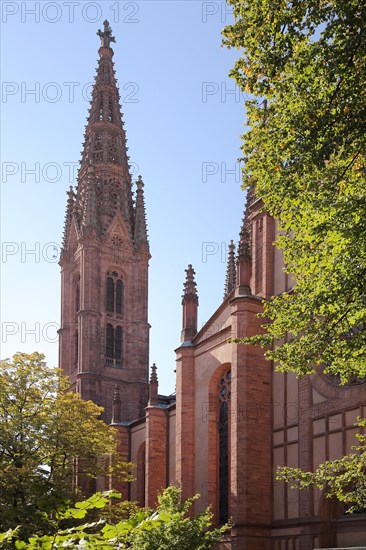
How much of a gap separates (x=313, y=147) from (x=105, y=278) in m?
51.9

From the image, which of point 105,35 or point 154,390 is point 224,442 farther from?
point 105,35

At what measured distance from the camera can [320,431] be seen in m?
25.4

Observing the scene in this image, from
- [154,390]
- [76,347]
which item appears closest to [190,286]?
[154,390]

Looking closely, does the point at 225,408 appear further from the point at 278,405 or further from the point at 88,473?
the point at 88,473

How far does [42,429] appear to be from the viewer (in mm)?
30531

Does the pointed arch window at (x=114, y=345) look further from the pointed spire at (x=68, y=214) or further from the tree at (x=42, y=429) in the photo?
the tree at (x=42, y=429)

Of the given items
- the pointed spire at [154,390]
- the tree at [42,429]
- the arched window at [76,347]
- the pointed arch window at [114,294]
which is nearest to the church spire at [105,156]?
the pointed arch window at [114,294]

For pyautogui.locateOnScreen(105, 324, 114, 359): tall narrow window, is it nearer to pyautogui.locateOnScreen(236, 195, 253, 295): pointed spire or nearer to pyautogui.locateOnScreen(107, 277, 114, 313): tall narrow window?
pyautogui.locateOnScreen(107, 277, 114, 313): tall narrow window

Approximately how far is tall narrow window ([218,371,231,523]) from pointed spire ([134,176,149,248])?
34.5 m

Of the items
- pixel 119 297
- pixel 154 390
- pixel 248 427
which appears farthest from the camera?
pixel 119 297

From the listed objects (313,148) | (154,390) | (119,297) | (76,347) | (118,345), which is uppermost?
(119,297)

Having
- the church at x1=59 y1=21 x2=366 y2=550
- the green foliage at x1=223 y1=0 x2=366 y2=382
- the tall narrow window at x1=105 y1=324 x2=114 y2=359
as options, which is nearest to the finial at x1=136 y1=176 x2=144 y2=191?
the tall narrow window at x1=105 y1=324 x2=114 y2=359

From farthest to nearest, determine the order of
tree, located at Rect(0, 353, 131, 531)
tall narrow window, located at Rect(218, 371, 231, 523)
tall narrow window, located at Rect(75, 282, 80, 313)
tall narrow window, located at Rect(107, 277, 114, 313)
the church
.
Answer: tall narrow window, located at Rect(75, 282, 80, 313) < tall narrow window, located at Rect(107, 277, 114, 313) < tall narrow window, located at Rect(218, 371, 231, 523) < tree, located at Rect(0, 353, 131, 531) < the church

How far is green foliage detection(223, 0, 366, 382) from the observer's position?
1131 centimetres
